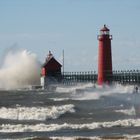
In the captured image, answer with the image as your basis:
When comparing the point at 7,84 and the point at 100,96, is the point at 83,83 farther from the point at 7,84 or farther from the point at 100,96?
the point at 7,84

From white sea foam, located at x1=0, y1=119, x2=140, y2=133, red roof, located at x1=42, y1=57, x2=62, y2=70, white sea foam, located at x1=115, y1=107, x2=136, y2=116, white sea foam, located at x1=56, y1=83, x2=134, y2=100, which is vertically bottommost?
white sea foam, located at x1=0, y1=119, x2=140, y2=133

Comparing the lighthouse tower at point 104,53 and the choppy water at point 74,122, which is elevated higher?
the lighthouse tower at point 104,53

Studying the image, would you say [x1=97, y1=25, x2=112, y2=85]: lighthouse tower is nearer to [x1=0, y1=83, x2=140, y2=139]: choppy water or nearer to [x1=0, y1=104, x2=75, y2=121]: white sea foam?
[x1=0, y1=83, x2=140, y2=139]: choppy water

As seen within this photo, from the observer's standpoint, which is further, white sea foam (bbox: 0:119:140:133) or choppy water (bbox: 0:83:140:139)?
white sea foam (bbox: 0:119:140:133)

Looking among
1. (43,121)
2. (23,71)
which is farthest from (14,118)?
(23,71)

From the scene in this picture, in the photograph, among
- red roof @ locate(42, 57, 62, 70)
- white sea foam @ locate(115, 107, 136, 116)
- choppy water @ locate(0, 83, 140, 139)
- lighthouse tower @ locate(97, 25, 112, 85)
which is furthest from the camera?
red roof @ locate(42, 57, 62, 70)

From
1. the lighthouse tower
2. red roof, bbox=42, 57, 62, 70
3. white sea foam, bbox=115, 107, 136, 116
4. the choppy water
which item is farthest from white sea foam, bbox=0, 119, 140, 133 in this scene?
red roof, bbox=42, 57, 62, 70

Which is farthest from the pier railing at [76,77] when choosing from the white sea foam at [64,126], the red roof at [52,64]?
the white sea foam at [64,126]

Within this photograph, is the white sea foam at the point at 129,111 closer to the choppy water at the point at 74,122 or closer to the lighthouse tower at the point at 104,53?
the choppy water at the point at 74,122

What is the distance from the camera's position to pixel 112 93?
49406 millimetres

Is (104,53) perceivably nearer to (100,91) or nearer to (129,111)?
(100,91)

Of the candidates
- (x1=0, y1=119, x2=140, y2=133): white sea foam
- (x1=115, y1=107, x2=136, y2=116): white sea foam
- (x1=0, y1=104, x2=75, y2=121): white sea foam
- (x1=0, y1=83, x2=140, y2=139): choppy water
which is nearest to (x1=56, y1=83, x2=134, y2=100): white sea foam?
(x1=0, y1=83, x2=140, y2=139): choppy water

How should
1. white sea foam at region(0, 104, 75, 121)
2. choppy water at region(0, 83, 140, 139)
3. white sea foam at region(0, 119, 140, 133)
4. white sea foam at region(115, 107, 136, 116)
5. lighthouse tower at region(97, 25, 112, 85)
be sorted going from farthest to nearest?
lighthouse tower at region(97, 25, 112, 85) → white sea foam at region(0, 104, 75, 121) → white sea foam at region(115, 107, 136, 116) → white sea foam at region(0, 119, 140, 133) → choppy water at region(0, 83, 140, 139)

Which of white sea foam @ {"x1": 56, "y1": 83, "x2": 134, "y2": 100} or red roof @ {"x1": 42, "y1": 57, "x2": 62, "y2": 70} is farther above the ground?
red roof @ {"x1": 42, "y1": 57, "x2": 62, "y2": 70}
